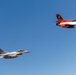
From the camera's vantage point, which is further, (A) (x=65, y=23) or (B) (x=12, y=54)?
(A) (x=65, y=23)

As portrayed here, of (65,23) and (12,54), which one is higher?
(65,23)

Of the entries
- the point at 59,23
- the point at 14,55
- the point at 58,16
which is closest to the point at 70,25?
the point at 59,23

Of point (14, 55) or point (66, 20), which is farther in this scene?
point (66, 20)

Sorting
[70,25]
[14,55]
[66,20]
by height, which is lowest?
[14,55]

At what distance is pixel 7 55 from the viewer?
144m

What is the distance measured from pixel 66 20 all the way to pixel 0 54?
5309 cm

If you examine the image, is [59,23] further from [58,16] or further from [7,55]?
[7,55]

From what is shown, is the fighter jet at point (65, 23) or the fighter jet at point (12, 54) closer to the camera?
the fighter jet at point (65, 23)

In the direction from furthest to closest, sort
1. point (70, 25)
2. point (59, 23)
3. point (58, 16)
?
point (58, 16)
point (59, 23)
point (70, 25)

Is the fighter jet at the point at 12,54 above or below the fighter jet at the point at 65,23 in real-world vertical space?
below

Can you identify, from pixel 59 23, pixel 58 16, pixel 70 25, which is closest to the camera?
pixel 70 25

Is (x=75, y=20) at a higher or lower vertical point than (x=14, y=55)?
higher

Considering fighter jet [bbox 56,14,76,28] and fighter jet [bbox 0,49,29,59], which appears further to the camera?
fighter jet [bbox 0,49,29,59]

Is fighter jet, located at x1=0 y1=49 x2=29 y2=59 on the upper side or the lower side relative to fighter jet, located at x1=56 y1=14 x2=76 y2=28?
lower
